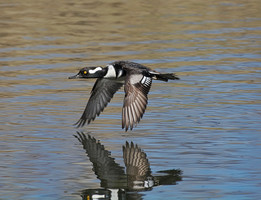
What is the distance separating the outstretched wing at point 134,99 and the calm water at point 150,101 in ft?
1.33

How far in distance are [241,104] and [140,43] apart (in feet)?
24.4

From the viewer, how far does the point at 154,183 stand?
806 cm

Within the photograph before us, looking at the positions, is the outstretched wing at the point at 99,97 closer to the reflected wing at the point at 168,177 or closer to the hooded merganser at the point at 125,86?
the hooded merganser at the point at 125,86

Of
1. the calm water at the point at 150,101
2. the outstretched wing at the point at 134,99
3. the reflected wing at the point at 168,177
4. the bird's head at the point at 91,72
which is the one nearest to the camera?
the reflected wing at the point at 168,177

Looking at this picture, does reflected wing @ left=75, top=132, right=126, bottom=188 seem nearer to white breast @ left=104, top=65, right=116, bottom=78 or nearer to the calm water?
the calm water

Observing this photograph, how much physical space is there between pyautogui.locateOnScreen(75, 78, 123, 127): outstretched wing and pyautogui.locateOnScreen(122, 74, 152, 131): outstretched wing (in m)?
1.16

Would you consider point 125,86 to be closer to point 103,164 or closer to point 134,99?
point 134,99

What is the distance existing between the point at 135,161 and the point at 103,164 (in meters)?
0.41

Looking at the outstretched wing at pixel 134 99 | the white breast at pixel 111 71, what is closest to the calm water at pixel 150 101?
the outstretched wing at pixel 134 99

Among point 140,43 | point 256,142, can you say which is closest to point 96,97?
point 256,142

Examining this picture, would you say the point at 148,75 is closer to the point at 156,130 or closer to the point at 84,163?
the point at 156,130

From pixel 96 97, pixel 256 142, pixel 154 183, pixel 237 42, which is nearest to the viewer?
pixel 154 183

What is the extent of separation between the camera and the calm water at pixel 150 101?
8.27 m

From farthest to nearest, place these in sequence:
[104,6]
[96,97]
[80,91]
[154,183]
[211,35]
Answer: [104,6]
[211,35]
[80,91]
[96,97]
[154,183]
